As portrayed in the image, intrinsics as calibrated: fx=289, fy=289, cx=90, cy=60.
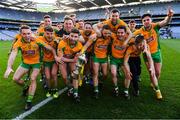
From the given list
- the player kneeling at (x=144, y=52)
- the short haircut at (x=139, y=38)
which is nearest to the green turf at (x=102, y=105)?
the player kneeling at (x=144, y=52)

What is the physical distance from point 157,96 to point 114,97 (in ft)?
3.68

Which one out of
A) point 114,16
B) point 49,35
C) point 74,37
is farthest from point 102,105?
point 114,16

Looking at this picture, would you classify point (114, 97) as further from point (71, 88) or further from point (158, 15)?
point (158, 15)

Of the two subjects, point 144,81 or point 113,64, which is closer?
point 113,64

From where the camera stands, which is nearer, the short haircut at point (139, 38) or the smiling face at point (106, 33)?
the short haircut at point (139, 38)

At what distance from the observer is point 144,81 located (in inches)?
387

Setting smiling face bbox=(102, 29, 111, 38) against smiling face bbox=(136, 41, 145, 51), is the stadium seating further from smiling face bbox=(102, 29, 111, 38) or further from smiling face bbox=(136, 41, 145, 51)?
smiling face bbox=(102, 29, 111, 38)

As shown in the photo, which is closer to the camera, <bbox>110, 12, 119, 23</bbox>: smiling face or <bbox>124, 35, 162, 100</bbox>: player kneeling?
<bbox>124, 35, 162, 100</bbox>: player kneeling

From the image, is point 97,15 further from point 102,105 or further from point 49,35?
point 102,105

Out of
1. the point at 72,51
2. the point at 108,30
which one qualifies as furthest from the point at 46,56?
the point at 108,30

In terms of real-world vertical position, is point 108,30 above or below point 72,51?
above

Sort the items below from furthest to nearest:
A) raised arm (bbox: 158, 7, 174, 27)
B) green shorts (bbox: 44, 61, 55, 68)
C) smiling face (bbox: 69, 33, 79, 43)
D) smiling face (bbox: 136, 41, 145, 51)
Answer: green shorts (bbox: 44, 61, 55, 68) → raised arm (bbox: 158, 7, 174, 27) → smiling face (bbox: 136, 41, 145, 51) → smiling face (bbox: 69, 33, 79, 43)

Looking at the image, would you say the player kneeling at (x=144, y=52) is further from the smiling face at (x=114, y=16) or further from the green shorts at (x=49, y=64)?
the green shorts at (x=49, y=64)

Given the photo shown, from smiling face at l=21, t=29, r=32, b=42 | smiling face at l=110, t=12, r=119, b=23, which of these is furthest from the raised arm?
smiling face at l=21, t=29, r=32, b=42
